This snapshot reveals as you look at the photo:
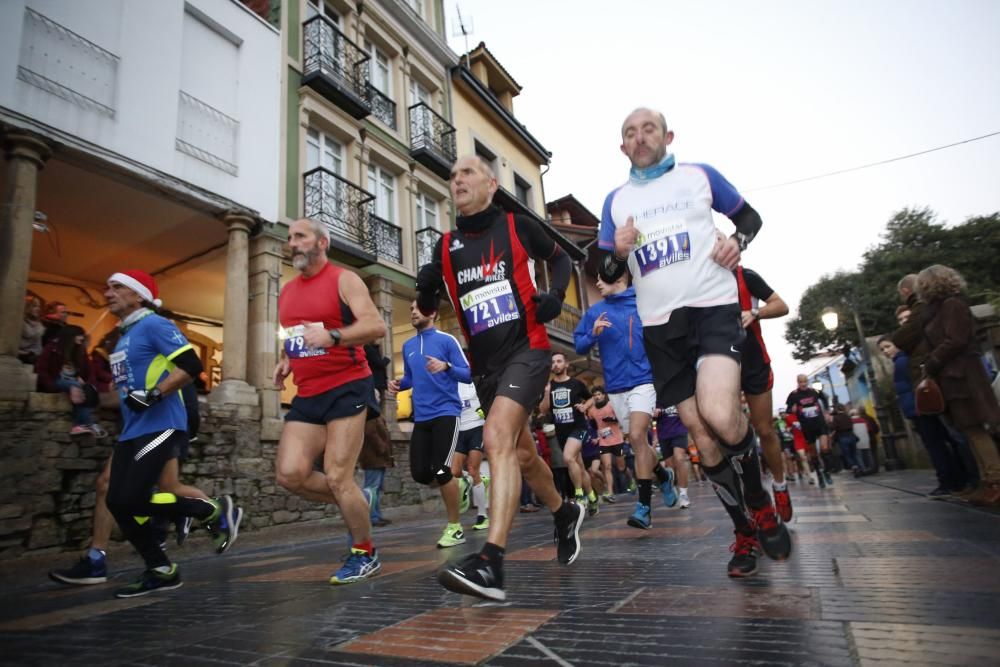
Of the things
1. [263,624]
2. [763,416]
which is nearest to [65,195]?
[263,624]

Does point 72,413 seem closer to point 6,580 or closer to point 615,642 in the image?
point 6,580

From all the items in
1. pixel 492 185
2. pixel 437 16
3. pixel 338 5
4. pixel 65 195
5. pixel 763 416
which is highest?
pixel 437 16

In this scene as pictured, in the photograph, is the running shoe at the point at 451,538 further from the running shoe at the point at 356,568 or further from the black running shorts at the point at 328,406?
the black running shorts at the point at 328,406

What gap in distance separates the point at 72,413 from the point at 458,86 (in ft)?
51.2

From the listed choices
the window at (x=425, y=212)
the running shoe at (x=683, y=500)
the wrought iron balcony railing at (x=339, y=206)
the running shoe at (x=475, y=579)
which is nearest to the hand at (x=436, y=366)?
the running shoe at (x=475, y=579)

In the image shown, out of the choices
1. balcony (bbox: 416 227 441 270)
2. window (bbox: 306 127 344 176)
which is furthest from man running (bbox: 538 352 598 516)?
balcony (bbox: 416 227 441 270)

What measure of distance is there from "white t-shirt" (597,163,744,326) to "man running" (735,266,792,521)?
0.61 meters

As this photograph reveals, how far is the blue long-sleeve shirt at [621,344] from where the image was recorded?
5.43 metres

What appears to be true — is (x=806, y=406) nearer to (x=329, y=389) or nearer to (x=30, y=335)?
(x=329, y=389)

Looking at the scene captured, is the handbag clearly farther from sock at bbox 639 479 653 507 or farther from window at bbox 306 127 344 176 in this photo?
window at bbox 306 127 344 176

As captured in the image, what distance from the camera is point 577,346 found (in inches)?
227

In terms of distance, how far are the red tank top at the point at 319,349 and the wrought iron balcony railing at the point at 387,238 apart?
9.87m

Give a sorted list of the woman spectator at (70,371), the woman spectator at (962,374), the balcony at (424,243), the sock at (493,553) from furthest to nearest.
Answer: the balcony at (424,243), the woman spectator at (70,371), the woman spectator at (962,374), the sock at (493,553)

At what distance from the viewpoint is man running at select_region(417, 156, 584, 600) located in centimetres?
273
